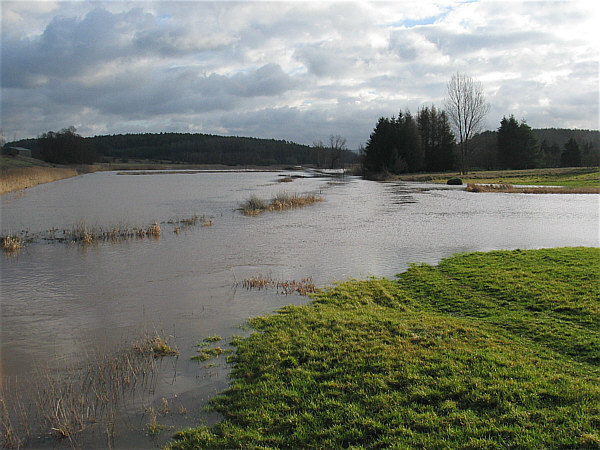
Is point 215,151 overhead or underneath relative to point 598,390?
overhead

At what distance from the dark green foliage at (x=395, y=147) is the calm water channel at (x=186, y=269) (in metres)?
44.1

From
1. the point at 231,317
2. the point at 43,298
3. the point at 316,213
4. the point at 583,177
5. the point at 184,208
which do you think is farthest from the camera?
the point at 583,177

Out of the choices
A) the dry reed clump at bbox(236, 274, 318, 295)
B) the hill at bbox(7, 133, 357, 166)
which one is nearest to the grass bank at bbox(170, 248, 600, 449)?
the dry reed clump at bbox(236, 274, 318, 295)

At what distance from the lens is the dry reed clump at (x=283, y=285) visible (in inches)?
407

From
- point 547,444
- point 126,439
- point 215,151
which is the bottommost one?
point 126,439

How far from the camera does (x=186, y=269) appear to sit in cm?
1300

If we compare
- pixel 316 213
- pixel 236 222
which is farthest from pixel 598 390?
pixel 316 213

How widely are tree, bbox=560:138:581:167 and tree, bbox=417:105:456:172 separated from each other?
17937 mm

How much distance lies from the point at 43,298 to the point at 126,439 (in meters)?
7.01

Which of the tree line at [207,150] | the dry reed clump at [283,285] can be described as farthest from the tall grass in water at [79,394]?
the tree line at [207,150]

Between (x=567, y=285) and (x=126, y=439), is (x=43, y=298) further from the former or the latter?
(x=567, y=285)

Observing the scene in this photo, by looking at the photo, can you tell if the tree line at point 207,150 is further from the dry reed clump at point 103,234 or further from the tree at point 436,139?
the dry reed clump at point 103,234

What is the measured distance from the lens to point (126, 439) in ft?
15.9

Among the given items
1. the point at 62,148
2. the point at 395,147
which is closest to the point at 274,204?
the point at 395,147
